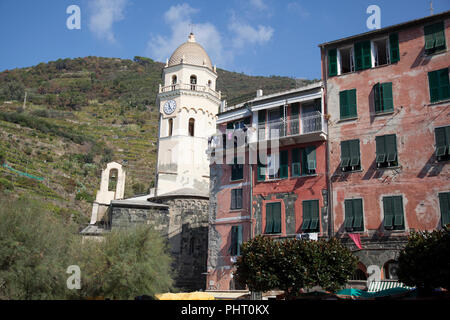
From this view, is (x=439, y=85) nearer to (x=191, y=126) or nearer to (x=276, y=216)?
(x=276, y=216)

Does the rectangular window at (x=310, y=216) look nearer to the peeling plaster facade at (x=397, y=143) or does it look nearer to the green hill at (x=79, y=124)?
the peeling plaster facade at (x=397, y=143)

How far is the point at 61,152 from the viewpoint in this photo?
318ft

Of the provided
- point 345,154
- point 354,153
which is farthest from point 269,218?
point 354,153

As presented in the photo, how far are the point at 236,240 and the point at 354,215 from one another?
7979 mm

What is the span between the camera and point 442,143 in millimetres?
23641

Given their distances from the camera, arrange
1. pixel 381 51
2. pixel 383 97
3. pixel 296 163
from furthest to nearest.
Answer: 1. pixel 296 163
2. pixel 381 51
3. pixel 383 97

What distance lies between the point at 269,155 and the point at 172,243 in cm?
1280

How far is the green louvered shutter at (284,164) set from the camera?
92.9 feet

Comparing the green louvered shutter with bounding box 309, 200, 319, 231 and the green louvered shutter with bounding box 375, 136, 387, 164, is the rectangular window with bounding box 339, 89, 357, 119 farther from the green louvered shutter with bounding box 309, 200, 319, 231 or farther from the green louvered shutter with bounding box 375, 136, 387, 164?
the green louvered shutter with bounding box 309, 200, 319, 231

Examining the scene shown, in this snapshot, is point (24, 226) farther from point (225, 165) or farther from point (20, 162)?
point (20, 162)

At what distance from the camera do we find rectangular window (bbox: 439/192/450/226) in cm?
2252

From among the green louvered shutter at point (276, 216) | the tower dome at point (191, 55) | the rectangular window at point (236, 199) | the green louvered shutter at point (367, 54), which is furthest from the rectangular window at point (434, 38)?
the tower dome at point (191, 55)

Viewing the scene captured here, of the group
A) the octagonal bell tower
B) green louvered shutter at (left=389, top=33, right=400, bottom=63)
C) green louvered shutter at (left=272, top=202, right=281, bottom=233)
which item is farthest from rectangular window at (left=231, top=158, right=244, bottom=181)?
green louvered shutter at (left=389, top=33, right=400, bottom=63)
